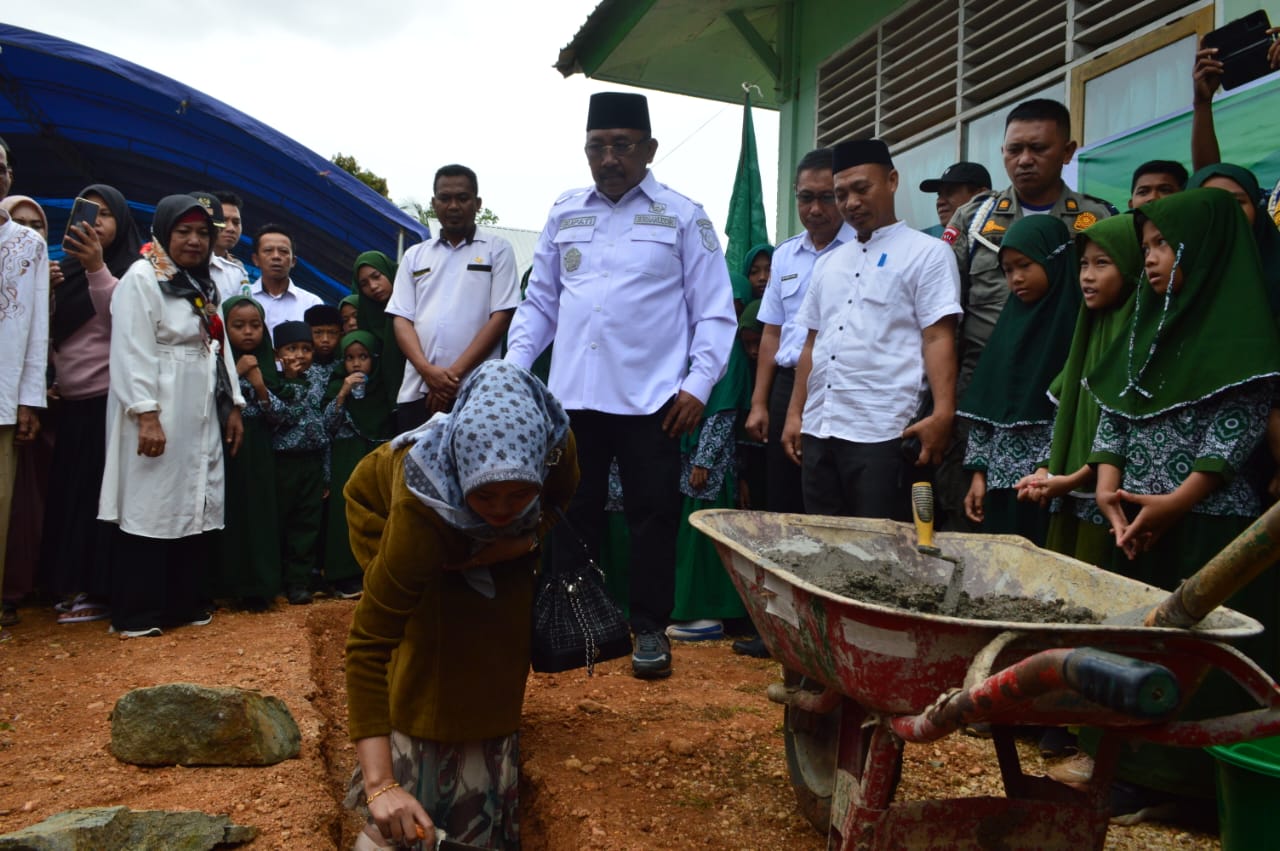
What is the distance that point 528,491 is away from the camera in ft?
6.72

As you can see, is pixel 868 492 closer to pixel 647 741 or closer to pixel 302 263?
pixel 647 741

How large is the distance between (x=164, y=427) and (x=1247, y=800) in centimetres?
419

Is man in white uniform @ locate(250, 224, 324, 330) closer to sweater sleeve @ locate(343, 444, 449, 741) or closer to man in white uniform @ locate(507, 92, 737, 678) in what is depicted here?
man in white uniform @ locate(507, 92, 737, 678)

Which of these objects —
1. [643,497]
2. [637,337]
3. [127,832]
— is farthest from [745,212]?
[127,832]

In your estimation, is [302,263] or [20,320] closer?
[20,320]

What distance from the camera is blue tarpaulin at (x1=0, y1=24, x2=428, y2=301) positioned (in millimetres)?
8367

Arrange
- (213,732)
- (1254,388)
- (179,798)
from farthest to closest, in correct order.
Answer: (213,732) → (179,798) → (1254,388)

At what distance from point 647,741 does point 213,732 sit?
133 centimetres

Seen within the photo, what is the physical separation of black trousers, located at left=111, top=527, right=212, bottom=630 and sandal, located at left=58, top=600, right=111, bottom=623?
0.82 feet

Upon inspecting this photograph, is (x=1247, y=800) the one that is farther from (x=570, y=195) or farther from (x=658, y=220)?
(x=570, y=195)

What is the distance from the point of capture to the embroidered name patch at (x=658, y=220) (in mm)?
3881

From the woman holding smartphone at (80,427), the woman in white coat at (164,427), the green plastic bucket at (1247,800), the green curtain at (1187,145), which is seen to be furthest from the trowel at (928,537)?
the woman holding smartphone at (80,427)

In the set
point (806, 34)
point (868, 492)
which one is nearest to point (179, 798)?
point (868, 492)

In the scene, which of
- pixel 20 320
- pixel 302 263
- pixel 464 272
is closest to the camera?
pixel 20 320
